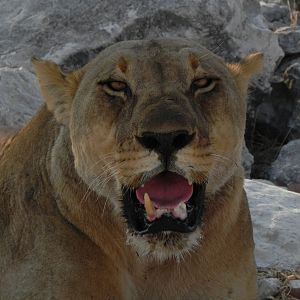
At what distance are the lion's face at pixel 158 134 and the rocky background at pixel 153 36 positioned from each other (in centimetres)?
229

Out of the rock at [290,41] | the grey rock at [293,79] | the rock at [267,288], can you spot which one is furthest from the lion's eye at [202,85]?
the rock at [290,41]

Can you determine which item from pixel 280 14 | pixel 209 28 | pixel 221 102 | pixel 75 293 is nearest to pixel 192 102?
pixel 221 102

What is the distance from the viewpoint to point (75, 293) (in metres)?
3.39

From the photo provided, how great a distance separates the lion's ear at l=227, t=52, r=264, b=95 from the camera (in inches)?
141

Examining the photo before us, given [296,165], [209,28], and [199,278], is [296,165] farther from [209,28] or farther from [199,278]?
[199,278]

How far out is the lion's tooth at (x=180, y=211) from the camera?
303 cm

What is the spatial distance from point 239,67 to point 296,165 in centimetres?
282

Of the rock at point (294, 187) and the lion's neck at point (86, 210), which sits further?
the rock at point (294, 187)

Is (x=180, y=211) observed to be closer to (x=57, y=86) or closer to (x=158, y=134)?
(x=158, y=134)

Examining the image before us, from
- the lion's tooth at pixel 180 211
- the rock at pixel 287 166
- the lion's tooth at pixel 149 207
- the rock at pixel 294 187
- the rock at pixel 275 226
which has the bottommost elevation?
the rock at pixel 287 166

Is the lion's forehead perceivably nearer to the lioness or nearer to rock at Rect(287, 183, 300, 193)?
the lioness

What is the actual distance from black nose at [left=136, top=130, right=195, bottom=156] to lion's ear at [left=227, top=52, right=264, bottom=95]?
28.3 inches

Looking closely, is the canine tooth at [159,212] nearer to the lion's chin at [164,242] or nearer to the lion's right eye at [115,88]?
the lion's chin at [164,242]

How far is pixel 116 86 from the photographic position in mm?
3254
